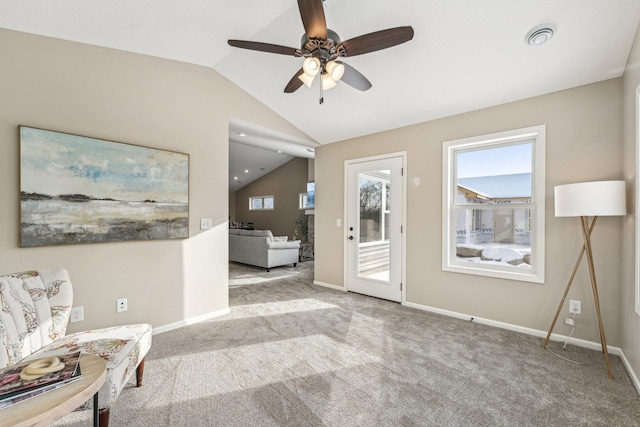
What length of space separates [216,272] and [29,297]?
1893 millimetres

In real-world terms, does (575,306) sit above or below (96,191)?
below

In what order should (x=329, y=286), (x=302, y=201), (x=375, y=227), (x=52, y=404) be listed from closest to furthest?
(x=52, y=404) < (x=375, y=227) < (x=329, y=286) < (x=302, y=201)

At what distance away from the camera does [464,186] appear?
11.5 ft

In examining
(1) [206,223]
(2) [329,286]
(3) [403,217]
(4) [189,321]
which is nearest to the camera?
(4) [189,321]

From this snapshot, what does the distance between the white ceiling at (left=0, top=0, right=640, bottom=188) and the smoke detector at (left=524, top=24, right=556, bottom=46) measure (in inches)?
1.5

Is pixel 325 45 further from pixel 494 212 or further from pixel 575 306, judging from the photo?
pixel 575 306

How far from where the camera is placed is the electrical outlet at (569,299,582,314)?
105 inches

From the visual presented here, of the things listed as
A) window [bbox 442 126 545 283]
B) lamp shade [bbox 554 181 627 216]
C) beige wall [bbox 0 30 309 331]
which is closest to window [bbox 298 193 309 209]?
beige wall [bbox 0 30 309 331]

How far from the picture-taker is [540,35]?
7.40ft

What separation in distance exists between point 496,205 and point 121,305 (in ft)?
13.4

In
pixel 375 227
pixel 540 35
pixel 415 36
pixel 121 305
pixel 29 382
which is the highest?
pixel 415 36

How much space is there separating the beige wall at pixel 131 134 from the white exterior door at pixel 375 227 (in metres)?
1.77

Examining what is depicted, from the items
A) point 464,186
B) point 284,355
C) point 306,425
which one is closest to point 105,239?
point 284,355

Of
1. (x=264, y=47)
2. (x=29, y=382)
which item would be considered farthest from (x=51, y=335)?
(x=264, y=47)
